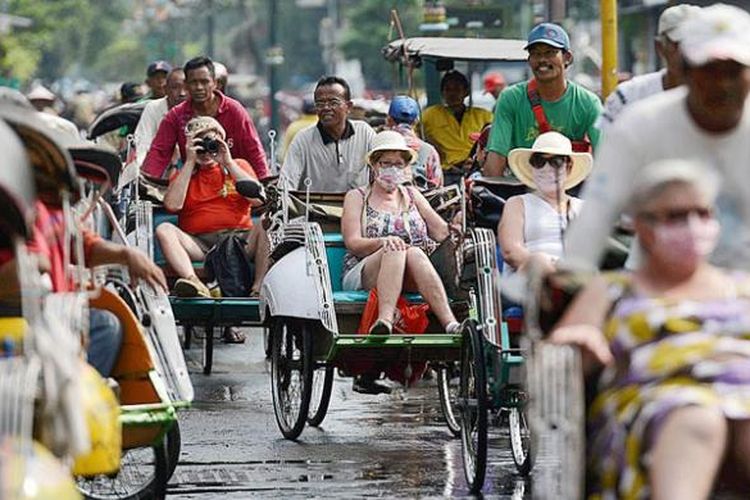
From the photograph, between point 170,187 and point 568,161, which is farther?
point 170,187

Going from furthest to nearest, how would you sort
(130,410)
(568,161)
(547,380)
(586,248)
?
(568,161), (130,410), (586,248), (547,380)

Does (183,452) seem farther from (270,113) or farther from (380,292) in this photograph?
(270,113)

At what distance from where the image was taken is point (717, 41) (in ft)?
22.0

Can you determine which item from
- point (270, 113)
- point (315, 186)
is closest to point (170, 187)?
point (315, 186)

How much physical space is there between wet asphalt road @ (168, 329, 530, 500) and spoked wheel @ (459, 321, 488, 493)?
0.45 ft

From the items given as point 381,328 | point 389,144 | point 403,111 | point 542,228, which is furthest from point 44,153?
point 403,111

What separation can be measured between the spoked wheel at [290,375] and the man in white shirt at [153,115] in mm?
3025

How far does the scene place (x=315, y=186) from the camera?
46.7ft

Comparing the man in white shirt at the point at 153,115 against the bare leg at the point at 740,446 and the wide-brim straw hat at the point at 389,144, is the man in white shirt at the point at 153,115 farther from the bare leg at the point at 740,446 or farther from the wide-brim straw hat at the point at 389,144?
the bare leg at the point at 740,446

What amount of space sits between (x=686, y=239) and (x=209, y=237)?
8.85 meters

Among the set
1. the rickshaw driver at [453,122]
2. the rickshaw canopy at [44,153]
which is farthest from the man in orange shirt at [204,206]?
the rickshaw canopy at [44,153]

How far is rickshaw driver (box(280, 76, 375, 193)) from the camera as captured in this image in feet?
46.4

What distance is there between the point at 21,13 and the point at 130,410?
228 feet

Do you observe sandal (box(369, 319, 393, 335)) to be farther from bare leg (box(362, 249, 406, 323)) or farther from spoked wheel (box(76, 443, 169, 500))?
spoked wheel (box(76, 443, 169, 500))
